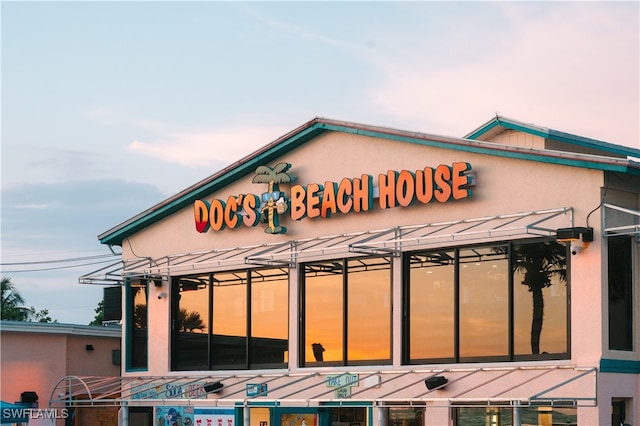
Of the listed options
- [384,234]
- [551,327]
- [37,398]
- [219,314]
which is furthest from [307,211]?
[37,398]

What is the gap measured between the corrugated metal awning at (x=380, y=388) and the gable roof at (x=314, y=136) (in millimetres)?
3926

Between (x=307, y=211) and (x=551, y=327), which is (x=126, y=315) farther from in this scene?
(x=551, y=327)

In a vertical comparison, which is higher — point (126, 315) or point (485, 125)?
point (485, 125)

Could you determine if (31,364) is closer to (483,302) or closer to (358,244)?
(358,244)

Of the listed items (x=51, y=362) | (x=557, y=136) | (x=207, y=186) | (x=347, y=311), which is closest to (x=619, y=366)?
(x=557, y=136)

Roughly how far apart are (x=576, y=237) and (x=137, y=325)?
14336 mm

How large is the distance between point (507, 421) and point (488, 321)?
2.05 m

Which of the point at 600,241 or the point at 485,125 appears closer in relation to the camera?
the point at 600,241

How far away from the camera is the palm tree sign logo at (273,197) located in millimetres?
27266

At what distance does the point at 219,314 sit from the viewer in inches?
1156

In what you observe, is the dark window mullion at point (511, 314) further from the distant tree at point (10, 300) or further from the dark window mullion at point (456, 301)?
the distant tree at point (10, 300)

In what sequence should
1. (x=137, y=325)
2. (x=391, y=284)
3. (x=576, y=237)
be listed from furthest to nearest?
(x=137, y=325), (x=391, y=284), (x=576, y=237)

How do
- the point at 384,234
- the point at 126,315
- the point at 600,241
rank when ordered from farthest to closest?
the point at 126,315, the point at 384,234, the point at 600,241

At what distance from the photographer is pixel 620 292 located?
22156mm
